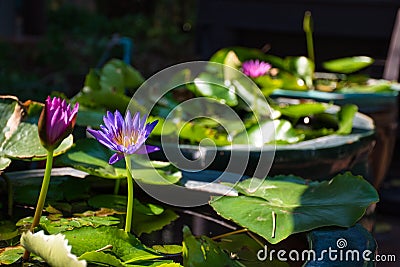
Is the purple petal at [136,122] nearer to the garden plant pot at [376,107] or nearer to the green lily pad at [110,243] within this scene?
the green lily pad at [110,243]

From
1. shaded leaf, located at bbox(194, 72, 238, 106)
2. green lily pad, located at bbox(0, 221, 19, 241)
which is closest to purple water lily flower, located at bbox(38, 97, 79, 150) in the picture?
green lily pad, located at bbox(0, 221, 19, 241)

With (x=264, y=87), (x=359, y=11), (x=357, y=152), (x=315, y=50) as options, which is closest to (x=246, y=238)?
(x=357, y=152)

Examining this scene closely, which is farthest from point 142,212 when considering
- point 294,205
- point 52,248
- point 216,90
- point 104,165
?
point 216,90

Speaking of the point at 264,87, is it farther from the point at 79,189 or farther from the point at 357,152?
the point at 79,189

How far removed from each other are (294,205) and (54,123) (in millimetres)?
286

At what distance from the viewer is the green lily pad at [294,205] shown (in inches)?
27.0

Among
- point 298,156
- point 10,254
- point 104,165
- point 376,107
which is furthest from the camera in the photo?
point 376,107

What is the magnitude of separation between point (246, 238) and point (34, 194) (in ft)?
0.88

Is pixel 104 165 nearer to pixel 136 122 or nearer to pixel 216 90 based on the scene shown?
pixel 136 122

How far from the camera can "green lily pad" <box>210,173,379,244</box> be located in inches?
27.0

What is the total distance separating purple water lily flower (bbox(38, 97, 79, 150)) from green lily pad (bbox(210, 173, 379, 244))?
190 millimetres

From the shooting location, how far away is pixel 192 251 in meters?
0.61

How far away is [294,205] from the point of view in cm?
74

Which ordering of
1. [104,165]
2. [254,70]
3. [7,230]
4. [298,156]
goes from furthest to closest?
[254,70] → [298,156] → [104,165] → [7,230]
